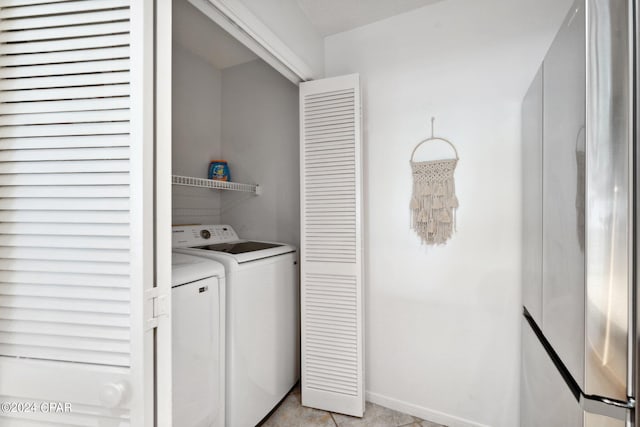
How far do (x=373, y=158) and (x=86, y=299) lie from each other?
1.83 metres

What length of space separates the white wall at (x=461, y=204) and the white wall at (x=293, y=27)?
0.23 meters

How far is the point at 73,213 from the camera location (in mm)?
887

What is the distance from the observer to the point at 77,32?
0.88 metres

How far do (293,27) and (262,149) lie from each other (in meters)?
1.03

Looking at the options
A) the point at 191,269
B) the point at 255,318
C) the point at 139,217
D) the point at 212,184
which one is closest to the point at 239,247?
the point at 212,184

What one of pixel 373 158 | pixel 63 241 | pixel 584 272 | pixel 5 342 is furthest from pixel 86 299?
pixel 373 158

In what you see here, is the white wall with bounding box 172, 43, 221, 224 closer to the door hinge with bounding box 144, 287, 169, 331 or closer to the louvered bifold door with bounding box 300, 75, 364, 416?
the louvered bifold door with bounding box 300, 75, 364, 416

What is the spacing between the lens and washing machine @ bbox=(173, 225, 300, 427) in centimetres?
175

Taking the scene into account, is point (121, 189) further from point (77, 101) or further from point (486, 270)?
point (486, 270)

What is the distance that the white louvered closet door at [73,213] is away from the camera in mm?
854

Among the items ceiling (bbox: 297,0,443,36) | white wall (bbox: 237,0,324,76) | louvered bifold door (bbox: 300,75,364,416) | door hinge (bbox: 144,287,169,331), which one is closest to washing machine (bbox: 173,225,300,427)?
Result: louvered bifold door (bbox: 300,75,364,416)

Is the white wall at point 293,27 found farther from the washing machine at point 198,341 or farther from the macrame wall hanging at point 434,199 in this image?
the washing machine at point 198,341

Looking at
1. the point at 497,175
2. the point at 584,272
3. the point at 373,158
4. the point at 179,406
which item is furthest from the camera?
the point at 373,158

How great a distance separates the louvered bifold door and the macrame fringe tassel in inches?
15.3
